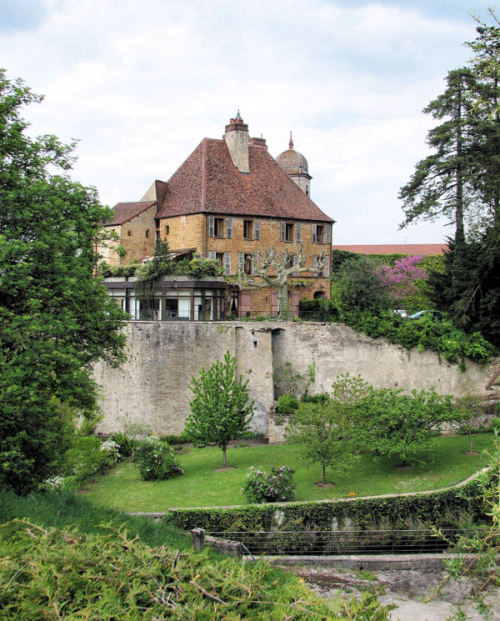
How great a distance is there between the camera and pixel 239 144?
124 feet

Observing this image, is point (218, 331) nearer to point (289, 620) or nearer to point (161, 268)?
point (161, 268)

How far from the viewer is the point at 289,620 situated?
15.9 ft

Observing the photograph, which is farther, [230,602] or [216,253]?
[216,253]

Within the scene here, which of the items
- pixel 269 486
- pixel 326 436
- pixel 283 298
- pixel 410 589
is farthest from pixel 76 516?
pixel 283 298

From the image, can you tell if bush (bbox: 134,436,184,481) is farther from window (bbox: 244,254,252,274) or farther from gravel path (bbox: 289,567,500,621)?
window (bbox: 244,254,252,274)

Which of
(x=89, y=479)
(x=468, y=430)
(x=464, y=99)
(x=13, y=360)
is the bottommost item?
(x=89, y=479)

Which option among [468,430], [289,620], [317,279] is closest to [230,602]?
[289,620]

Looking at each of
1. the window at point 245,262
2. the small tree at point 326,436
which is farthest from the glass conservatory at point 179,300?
the small tree at point 326,436

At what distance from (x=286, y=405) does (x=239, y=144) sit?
60.0ft

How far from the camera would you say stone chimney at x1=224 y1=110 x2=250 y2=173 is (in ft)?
124

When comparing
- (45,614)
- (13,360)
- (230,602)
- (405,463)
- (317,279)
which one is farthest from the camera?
(317,279)

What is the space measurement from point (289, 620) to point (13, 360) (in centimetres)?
1019

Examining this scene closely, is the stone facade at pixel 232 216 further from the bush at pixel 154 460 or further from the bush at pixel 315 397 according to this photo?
the bush at pixel 154 460

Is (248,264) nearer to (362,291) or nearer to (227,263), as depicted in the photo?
(227,263)
